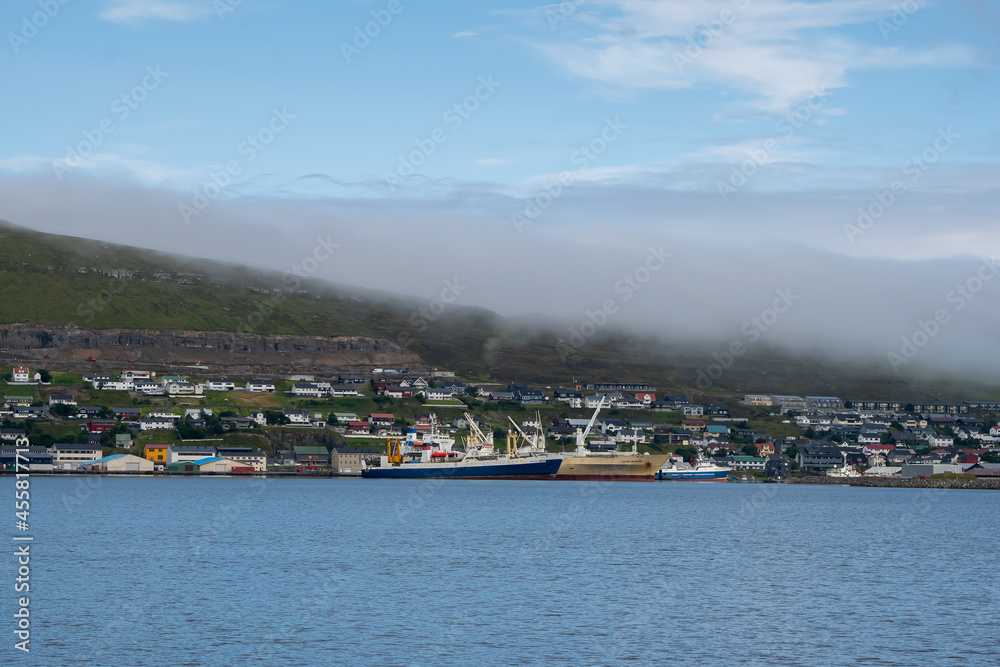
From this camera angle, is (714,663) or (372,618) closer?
(714,663)

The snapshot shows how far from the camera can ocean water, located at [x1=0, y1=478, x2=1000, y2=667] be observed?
3038cm

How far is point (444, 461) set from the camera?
156 metres

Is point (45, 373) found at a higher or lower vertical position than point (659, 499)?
higher

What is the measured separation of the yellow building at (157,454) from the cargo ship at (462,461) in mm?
27466

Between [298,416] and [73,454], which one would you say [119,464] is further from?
[298,416]

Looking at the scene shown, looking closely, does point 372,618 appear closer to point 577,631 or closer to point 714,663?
point 577,631

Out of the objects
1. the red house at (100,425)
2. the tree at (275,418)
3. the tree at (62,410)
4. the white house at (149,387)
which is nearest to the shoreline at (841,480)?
the red house at (100,425)

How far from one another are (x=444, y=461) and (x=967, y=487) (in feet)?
241

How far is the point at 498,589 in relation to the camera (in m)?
41.2

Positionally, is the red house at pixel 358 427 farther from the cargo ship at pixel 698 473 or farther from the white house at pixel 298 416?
the cargo ship at pixel 698 473

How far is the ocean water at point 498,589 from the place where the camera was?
3038 cm

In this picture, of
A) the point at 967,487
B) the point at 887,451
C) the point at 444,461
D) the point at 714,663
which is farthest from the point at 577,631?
the point at 887,451

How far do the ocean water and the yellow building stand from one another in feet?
238

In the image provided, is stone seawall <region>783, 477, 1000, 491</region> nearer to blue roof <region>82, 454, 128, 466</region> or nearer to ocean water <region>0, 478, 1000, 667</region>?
ocean water <region>0, 478, 1000, 667</region>
